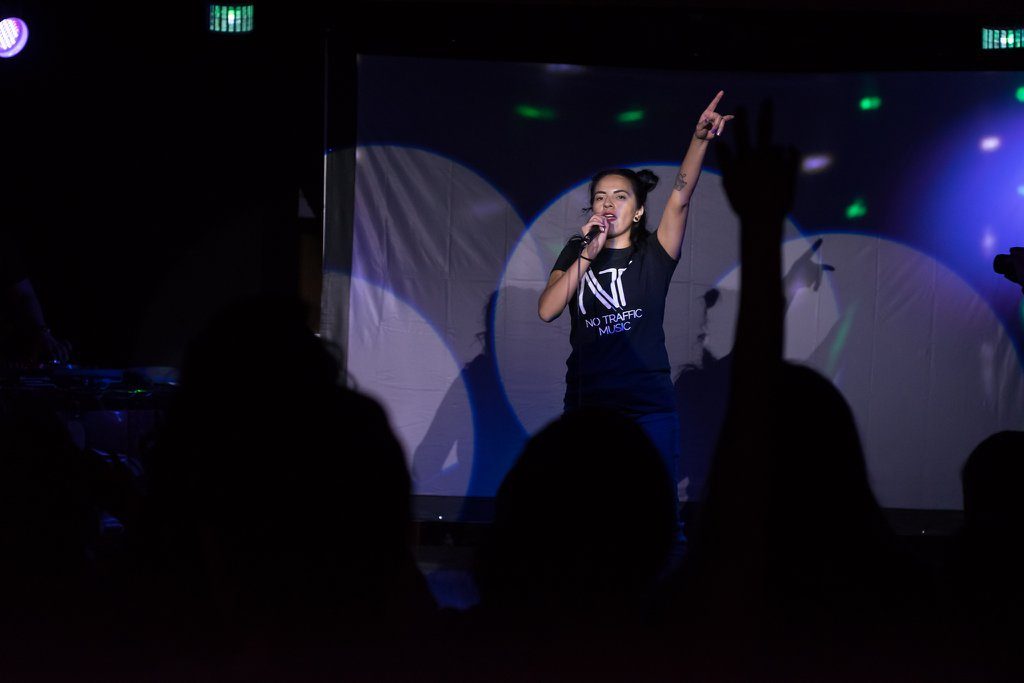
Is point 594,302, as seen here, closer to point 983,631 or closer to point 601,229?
point 601,229

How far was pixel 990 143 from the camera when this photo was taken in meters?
4.22

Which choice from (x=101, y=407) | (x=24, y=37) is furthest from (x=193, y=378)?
(x=24, y=37)

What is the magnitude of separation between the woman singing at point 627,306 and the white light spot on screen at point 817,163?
1224 mm

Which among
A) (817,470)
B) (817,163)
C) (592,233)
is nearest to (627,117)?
(817,163)

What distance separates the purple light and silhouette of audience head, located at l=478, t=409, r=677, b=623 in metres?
4.28

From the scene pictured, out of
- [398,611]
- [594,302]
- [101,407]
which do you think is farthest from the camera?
[594,302]

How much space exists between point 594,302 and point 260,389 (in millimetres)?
2425

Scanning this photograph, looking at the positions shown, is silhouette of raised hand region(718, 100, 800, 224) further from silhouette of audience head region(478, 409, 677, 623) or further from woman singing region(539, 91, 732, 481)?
woman singing region(539, 91, 732, 481)

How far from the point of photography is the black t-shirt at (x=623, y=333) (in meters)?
3.16

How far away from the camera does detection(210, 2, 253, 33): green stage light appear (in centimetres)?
429

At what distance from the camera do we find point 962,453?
4.22 metres

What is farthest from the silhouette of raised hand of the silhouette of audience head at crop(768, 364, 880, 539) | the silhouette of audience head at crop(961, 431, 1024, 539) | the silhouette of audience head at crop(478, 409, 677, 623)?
the silhouette of audience head at crop(961, 431, 1024, 539)

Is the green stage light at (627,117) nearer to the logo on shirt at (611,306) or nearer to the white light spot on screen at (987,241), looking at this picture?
the logo on shirt at (611,306)

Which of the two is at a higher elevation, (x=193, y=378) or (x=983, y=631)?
(x=193, y=378)
